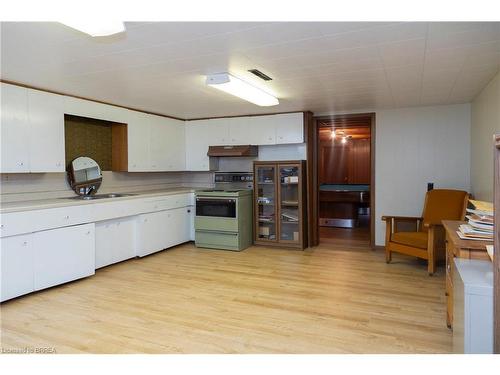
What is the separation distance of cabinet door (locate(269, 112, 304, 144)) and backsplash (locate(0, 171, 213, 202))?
5.17 feet

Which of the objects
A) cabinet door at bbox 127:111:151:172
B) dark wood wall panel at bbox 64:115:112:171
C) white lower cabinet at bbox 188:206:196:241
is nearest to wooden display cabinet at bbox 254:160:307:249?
white lower cabinet at bbox 188:206:196:241

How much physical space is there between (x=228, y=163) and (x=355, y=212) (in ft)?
9.23

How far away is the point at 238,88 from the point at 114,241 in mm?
2389

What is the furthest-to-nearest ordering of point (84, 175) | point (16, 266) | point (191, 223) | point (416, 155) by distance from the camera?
point (191, 223)
point (416, 155)
point (84, 175)
point (16, 266)

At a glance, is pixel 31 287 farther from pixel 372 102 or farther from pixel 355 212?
pixel 355 212

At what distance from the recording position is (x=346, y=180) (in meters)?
9.96

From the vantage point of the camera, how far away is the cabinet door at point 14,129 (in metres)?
3.31

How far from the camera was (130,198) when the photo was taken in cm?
445

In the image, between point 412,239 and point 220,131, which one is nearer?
point 412,239

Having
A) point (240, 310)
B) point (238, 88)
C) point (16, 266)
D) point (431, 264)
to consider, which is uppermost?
point (238, 88)

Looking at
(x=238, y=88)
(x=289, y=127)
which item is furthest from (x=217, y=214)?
(x=238, y=88)

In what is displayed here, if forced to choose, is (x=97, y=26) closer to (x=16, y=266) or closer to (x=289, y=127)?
(x=16, y=266)

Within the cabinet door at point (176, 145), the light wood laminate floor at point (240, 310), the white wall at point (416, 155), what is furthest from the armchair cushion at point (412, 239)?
the cabinet door at point (176, 145)

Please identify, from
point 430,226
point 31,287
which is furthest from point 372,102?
point 31,287
